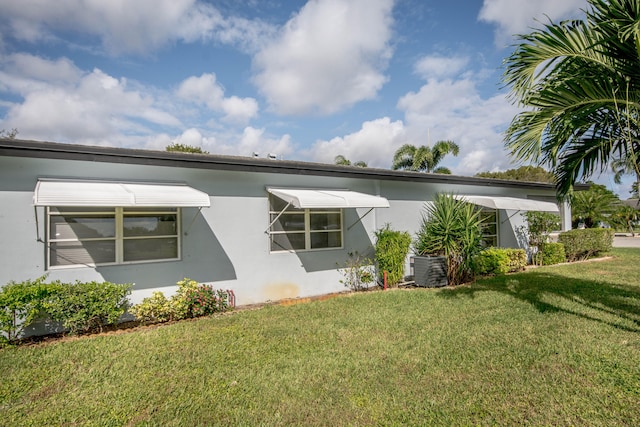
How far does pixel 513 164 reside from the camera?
8.30 metres

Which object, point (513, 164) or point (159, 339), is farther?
point (513, 164)

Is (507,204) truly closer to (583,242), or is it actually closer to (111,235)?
(583,242)

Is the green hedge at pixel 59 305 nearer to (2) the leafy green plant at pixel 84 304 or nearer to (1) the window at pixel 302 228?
(2) the leafy green plant at pixel 84 304

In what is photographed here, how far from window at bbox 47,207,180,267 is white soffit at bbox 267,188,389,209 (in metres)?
3.45

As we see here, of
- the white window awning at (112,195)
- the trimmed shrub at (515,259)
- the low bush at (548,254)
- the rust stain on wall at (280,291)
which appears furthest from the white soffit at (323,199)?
the low bush at (548,254)

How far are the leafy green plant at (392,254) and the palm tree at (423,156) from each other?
93.2 feet

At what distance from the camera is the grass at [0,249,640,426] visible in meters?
4.70

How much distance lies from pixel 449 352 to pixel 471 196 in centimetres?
1197

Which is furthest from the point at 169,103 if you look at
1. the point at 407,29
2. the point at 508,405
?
the point at 508,405

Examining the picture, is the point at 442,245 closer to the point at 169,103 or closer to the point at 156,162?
the point at 156,162

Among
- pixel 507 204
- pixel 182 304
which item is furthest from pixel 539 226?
pixel 182 304

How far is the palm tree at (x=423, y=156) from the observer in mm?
40094

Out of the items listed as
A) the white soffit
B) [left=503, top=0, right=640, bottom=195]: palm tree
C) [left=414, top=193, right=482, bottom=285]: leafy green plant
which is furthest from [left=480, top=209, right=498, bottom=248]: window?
[left=503, top=0, right=640, bottom=195]: palm tree

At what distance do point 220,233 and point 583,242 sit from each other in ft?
66.5
